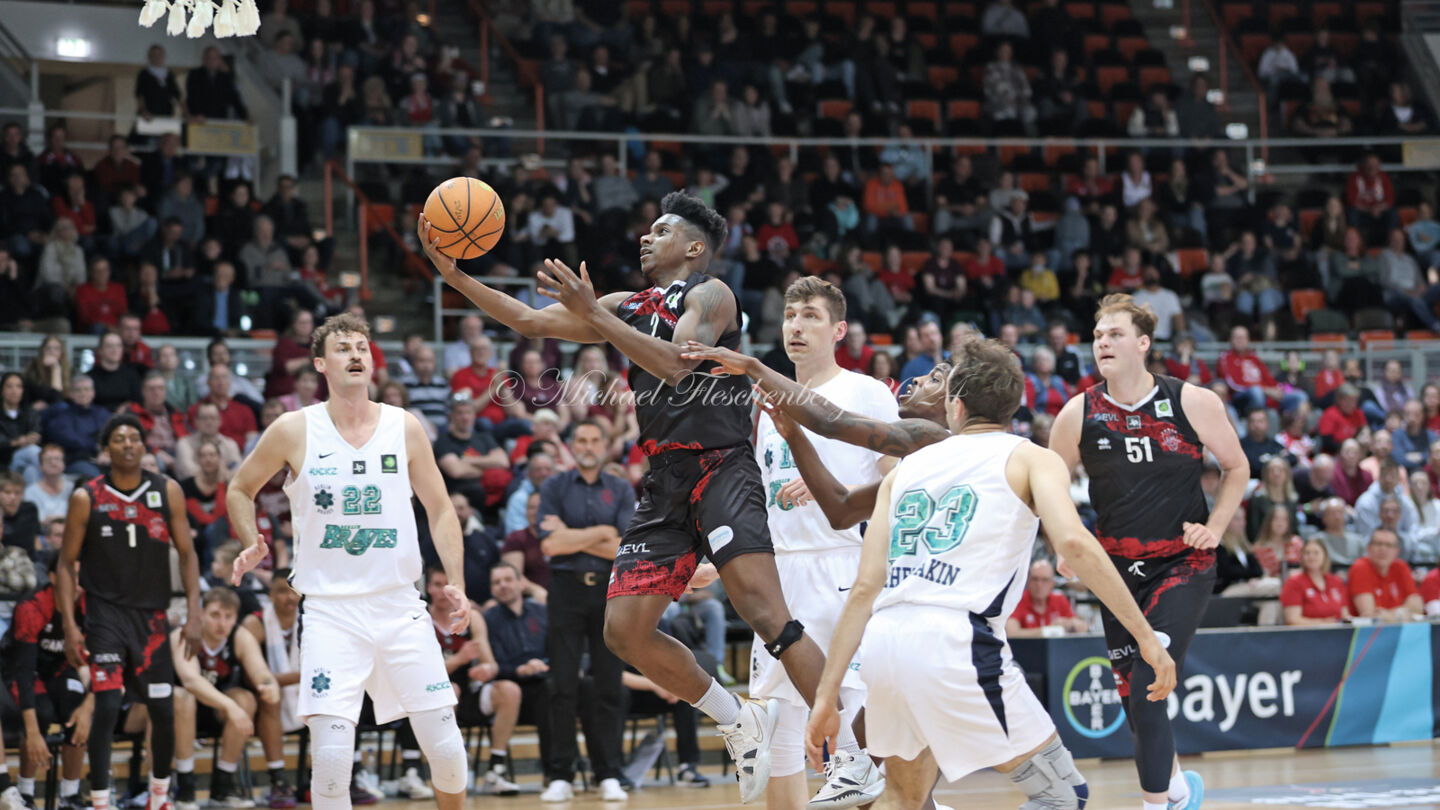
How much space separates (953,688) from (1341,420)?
14090 mm

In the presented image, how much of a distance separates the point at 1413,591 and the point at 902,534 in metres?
10.6

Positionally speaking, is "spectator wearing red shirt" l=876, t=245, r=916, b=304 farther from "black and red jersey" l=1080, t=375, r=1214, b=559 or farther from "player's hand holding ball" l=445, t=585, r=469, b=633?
"player's hand holding ball" l=445, t=585, r=469, b=633

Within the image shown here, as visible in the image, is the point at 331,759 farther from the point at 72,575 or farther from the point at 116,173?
the point at 116,173

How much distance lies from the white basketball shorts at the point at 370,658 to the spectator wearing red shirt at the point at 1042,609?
257 inches

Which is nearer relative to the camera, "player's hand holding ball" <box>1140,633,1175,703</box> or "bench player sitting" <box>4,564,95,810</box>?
"player's hand holding ball" <box>1140,633,1175,703</box>

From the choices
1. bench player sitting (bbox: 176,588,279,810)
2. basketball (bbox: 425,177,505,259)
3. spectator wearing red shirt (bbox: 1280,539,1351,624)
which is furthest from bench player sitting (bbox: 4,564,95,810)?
spectator wearing red shirt (bbox: 1280,539,1351,624)

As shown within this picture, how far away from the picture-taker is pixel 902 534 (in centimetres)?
502

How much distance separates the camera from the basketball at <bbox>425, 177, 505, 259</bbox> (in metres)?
6.51

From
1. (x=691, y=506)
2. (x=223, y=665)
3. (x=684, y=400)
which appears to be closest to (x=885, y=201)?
(x=223, y=665)

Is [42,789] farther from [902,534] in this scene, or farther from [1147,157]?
[1147,157]

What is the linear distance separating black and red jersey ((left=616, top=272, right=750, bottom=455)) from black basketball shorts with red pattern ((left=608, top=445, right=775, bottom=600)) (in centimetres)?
7

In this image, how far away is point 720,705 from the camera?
248 inches

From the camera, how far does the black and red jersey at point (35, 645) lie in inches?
377

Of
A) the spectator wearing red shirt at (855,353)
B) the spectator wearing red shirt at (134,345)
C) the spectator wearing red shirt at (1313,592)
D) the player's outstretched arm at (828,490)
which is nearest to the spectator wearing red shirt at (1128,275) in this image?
the spectator wearing red shirt at (855,353)
